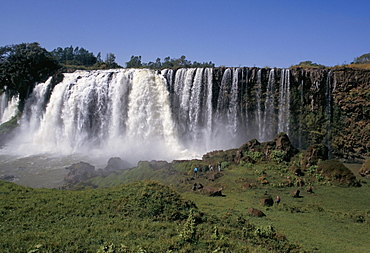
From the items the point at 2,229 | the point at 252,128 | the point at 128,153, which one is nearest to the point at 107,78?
the point at 128,153

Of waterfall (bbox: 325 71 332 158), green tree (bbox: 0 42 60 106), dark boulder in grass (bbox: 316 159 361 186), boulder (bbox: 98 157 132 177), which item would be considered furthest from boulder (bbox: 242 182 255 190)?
green tree (bbox: 0 42 60 106)

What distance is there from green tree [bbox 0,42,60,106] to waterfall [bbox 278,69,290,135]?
2652 cm

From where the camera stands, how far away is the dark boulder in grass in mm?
15102

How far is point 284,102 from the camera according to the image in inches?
960

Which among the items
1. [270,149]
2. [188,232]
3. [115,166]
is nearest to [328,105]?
[270,149]

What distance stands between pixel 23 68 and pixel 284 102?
3026 centimetres

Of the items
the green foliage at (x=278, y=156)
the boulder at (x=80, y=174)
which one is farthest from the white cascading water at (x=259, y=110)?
the boulder at (x=80, y=174)

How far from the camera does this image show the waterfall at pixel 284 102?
24.0 metres

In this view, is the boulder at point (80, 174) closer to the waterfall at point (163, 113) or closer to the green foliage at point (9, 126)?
the waterfall at point (163, 113)

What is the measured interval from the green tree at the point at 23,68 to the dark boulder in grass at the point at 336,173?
31.5 meters

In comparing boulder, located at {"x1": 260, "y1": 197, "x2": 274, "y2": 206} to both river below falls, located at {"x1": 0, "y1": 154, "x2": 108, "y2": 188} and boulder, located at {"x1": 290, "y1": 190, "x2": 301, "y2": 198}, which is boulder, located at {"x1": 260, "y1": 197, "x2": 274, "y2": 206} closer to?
boulder, located at {"x1": 290, "y1": 190, "x2": 301, "y2": 198}

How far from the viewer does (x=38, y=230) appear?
7.34 m

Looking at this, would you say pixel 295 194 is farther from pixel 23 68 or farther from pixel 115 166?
pixel 23 68

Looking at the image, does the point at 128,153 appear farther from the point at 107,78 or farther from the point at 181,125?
the point at 107,78
